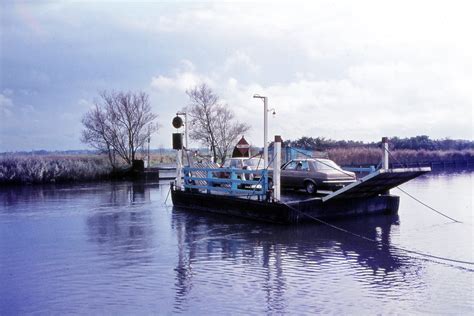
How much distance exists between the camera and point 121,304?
787 cm

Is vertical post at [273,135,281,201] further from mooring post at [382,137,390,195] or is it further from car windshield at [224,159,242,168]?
car windshield at [224,159,242,168]

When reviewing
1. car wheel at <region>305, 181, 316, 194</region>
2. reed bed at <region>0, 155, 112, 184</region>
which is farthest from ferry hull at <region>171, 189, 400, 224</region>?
reed bed at <region>0, 155, 112, 184</region>

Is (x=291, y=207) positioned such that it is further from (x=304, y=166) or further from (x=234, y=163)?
(x=234, y=163)

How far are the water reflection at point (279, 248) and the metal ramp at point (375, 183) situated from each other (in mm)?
913

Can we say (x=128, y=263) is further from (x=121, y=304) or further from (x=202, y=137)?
(x=202, y=137)

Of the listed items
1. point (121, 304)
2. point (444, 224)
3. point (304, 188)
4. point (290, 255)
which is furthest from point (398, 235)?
point (121, 304)

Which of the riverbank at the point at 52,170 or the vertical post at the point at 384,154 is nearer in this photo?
the vertical post at the point at 384,154

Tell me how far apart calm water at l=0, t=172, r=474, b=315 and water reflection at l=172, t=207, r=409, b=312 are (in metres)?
0.03

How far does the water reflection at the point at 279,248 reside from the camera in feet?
30.5

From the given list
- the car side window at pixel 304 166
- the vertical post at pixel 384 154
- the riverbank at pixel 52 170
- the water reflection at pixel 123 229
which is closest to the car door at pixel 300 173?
the car side window at pixel 304 166

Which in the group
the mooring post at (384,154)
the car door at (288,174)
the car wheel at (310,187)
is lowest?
the car wheel at (310,187)

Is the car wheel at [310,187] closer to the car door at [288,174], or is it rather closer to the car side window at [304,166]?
the car side window at [304,166]

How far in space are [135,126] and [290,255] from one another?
37867mm

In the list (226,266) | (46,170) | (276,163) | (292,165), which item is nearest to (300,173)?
(292,165)
